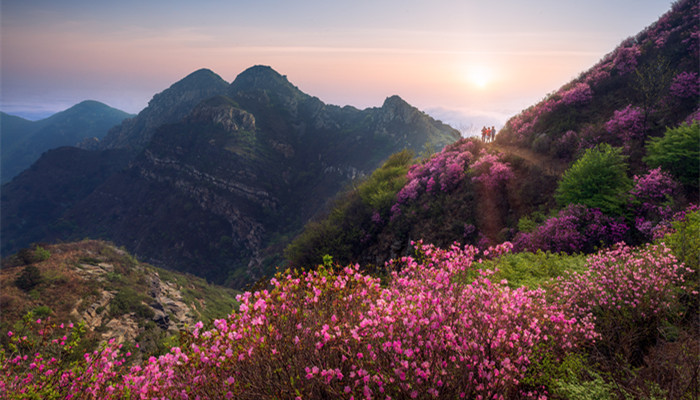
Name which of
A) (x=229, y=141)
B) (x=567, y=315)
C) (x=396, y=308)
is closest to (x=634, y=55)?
(x=567, y=315)

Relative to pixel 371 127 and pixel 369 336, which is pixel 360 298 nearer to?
pixel 369 336

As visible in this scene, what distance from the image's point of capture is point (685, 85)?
14539 millimetres

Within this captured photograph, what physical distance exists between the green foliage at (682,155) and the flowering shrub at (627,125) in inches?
132

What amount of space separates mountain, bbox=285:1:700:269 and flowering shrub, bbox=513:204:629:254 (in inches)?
1.6

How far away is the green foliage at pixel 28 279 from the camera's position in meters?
18.9

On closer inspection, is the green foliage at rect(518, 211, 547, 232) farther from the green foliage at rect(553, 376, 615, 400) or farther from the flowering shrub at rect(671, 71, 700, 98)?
the flowering shrub at rect(671, 71, 700, 98)

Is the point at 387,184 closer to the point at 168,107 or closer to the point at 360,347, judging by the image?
the point at 360,347

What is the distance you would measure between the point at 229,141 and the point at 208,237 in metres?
38.8

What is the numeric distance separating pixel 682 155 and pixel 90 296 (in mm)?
34166

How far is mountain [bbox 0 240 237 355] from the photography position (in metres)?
17.6

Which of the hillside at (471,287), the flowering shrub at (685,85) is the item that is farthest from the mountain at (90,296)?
the flowering shrub at (685,85)

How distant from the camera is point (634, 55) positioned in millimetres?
19438

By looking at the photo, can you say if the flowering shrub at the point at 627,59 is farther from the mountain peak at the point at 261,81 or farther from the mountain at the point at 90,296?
the mountain peak at the point at 261,81

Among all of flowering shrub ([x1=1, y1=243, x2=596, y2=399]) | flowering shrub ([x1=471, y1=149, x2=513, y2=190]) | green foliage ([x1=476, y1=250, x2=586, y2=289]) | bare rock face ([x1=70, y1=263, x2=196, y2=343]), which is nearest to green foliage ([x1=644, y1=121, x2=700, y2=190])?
flowering shrub ([x1=471, y1=149, x2=513, y2=190])
